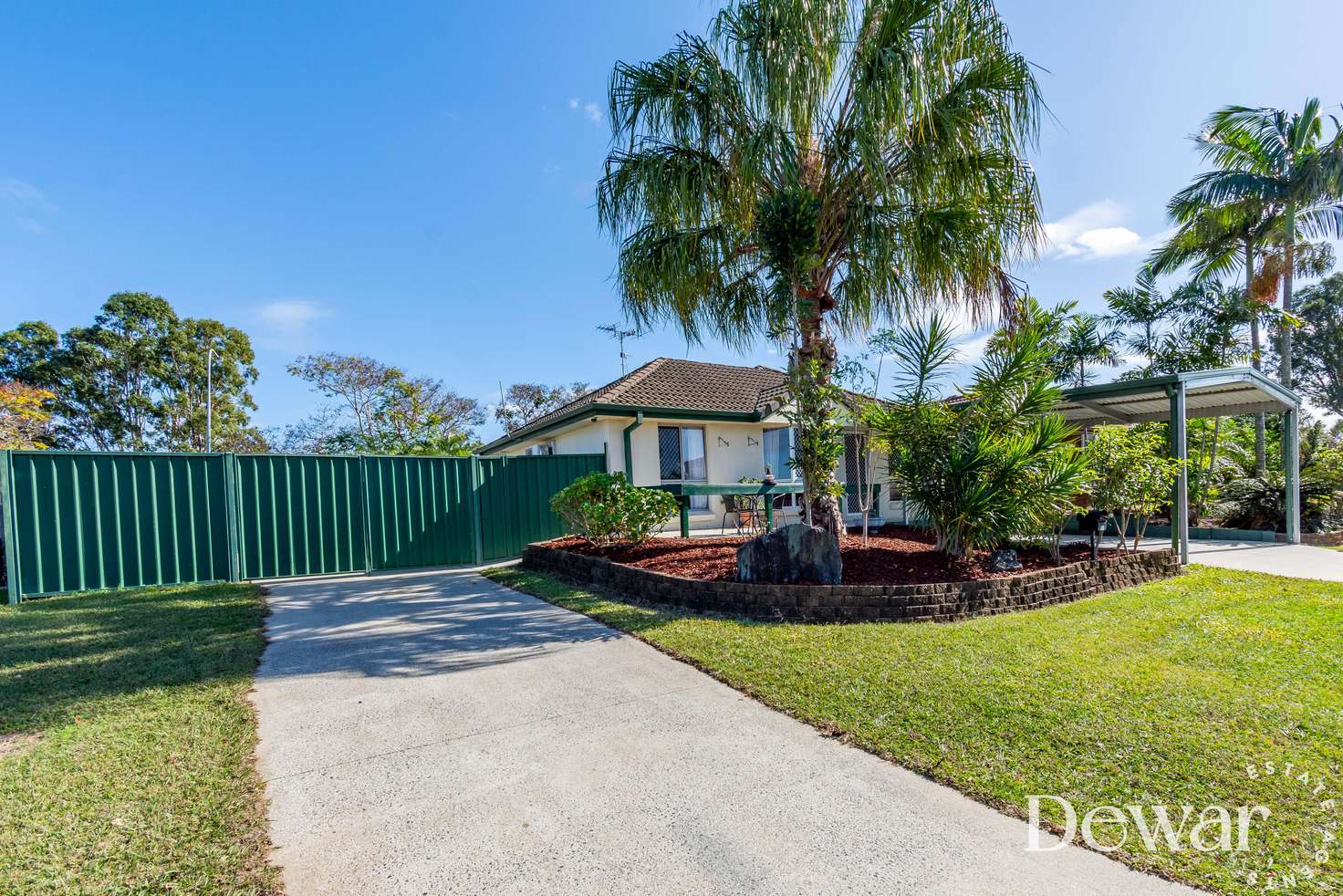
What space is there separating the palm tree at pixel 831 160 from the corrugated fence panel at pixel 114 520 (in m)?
7.15

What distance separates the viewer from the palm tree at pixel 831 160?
6.20 metres

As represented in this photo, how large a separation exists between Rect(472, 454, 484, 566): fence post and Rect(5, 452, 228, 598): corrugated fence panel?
3.41 m

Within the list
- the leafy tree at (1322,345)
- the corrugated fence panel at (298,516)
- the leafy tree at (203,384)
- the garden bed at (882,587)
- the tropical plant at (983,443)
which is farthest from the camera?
the leafy tree at (1322,345)

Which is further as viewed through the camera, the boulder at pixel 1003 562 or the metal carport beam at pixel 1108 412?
the metal carport beam at pixel 1108 412

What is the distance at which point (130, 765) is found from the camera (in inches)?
105

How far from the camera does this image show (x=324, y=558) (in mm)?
8773

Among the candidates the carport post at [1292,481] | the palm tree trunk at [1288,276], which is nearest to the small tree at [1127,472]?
the carport post at [1292,481]

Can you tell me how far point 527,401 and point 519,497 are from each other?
1973 cm

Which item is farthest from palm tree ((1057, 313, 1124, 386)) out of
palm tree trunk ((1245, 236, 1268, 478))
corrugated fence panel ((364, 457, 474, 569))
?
corrugated fence panel ((364, 457, 474, 569))

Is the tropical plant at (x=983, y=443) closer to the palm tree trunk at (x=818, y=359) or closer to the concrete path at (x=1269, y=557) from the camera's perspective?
the palm tree trunk at (x=818, y=359)

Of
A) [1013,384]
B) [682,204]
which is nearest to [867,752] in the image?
[1013,384]

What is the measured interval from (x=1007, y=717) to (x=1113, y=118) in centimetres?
940

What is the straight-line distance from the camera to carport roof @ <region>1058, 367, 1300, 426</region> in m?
7.84

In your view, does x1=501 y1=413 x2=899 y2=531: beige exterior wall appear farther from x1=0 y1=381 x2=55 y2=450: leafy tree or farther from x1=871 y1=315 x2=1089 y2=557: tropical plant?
x1=0 y1=381 x2=55 y2=450: leafy tree
